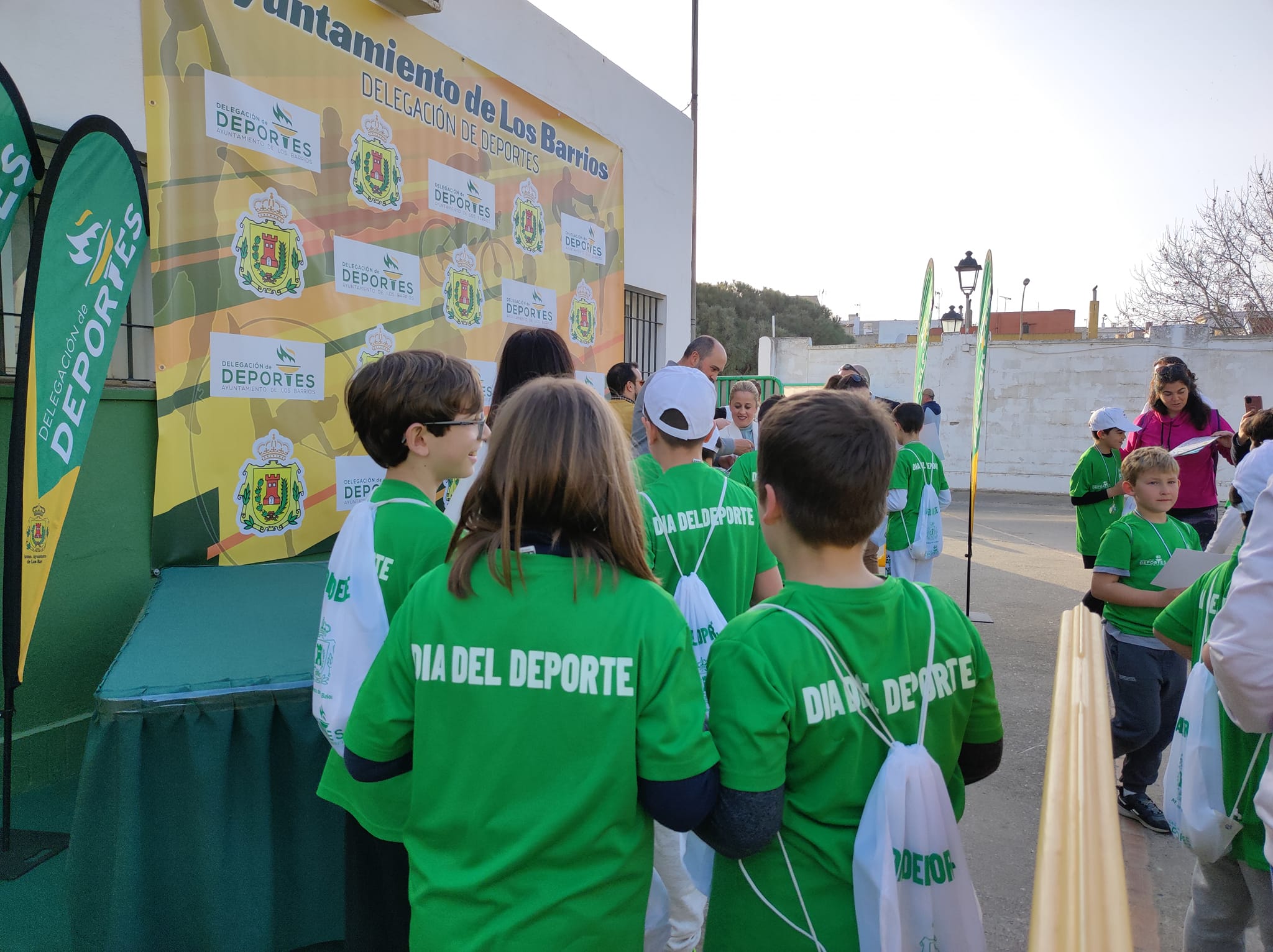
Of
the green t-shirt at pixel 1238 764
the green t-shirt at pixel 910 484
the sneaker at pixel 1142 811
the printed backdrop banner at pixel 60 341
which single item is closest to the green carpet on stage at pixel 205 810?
the printed backdrop banner at pixel 60 341

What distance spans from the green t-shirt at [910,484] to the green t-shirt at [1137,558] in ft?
6.98

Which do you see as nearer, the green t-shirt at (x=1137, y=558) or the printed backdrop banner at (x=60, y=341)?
the printed backdrop banner at (x=60, y=341)

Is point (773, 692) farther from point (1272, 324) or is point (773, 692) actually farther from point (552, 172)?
point (1272, 324)

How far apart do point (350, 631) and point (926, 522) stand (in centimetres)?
482

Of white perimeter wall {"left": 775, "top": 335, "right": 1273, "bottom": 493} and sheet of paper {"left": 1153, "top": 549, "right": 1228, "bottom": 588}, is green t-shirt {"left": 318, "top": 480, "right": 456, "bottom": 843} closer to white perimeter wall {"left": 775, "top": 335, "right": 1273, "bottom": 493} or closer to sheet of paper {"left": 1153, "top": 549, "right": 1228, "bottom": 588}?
sheet of paper {"left": 1153, "top": 549, "right": 1228, "bottom": 588}

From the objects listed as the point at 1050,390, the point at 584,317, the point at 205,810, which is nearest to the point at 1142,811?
the point at 205,810

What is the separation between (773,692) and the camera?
1268mm

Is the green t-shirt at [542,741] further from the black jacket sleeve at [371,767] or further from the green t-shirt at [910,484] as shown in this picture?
the green t-shirt at [910,484]

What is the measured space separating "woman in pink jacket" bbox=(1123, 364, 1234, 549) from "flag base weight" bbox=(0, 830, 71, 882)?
6739 millimetres

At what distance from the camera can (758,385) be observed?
1272 cm

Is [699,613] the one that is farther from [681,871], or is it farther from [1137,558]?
[1137,558]

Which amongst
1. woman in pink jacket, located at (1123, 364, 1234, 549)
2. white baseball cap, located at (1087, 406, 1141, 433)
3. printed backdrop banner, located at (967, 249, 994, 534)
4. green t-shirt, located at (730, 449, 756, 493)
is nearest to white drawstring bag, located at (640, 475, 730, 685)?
green t-shirt, located at (730, 449, 756, 493)

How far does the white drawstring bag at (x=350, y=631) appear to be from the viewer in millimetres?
1840

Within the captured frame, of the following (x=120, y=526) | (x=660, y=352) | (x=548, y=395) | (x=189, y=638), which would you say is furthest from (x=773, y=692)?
(x=660, y=352)
